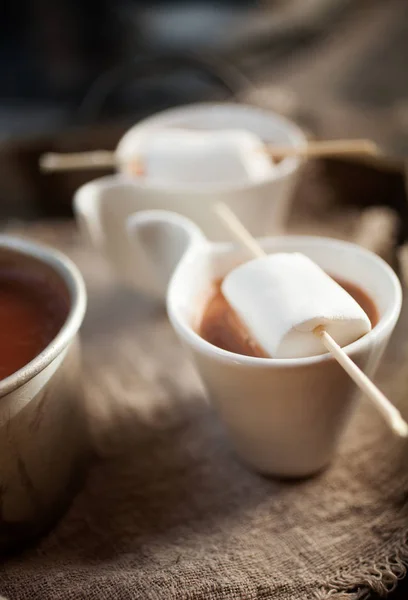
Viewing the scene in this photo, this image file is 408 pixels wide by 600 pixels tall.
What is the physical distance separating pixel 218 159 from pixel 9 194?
0.34 m

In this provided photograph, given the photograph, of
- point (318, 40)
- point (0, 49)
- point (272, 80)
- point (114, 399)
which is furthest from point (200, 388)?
point (0, 49)

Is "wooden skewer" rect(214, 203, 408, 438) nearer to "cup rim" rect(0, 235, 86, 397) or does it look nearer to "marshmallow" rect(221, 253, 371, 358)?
"marshmallow" rect(221, 253, 371, 358)

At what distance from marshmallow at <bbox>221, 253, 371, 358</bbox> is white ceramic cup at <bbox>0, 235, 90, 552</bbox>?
0.43 feet

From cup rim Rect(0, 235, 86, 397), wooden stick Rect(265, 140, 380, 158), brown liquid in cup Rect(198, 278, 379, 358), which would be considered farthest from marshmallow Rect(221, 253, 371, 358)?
wooden stick Rect(265, 140, 380, 158)

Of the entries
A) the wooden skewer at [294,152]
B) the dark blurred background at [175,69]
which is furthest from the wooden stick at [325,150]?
the dark blurred background at [175,69]

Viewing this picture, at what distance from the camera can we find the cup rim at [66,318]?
0.43 meters

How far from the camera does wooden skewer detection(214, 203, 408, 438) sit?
0.36 m

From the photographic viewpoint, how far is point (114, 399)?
0.63 meters

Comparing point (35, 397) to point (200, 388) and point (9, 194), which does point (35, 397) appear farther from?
point (9, 194)

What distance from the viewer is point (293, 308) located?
0.45 m

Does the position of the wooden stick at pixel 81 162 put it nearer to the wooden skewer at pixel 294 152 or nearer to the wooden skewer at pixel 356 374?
the wooden skewer at pixel 294 152

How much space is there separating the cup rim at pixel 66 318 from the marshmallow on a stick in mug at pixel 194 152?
179 mm

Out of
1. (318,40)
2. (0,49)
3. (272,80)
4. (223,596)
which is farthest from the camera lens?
(0,49)

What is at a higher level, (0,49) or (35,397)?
(35,397)
